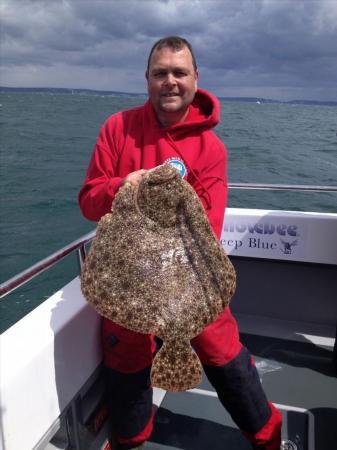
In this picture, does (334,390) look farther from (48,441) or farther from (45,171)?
(45,171)

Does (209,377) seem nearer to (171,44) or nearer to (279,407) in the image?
(279,407)

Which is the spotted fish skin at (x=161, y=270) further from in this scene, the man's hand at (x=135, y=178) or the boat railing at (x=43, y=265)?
the boat railing at (x=43, y=265)

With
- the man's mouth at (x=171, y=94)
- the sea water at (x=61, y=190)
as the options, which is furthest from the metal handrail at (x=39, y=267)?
the sea water at (x=61, y=190)

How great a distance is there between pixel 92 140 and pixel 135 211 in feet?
104

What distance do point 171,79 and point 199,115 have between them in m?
0.39

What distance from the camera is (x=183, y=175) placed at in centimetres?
258

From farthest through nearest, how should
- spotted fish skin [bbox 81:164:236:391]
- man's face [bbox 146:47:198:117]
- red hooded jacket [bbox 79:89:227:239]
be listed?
red hooded jacket [bbox 79:89:227:239] → man's face [bbox 146:47:198:117] → spotted fish skin [bbox 81:164:236:391]

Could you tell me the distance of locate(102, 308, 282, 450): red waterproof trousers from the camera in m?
2.52

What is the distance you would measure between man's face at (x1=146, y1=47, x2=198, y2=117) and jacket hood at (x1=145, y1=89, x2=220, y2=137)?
114mm

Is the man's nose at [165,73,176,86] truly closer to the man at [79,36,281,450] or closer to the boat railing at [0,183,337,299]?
the man at [79,36,281,450]

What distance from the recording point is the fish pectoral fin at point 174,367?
82.0 inches

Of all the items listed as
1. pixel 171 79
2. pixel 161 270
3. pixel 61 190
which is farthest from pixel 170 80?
pixel 61 190

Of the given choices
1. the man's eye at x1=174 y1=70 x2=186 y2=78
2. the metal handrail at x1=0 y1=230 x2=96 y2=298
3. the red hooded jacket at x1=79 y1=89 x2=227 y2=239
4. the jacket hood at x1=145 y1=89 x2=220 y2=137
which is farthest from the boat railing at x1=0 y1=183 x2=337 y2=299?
the man's eye at x1=174 y1=70 x2=186 y2=78

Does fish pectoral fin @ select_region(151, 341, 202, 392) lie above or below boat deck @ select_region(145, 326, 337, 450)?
above
